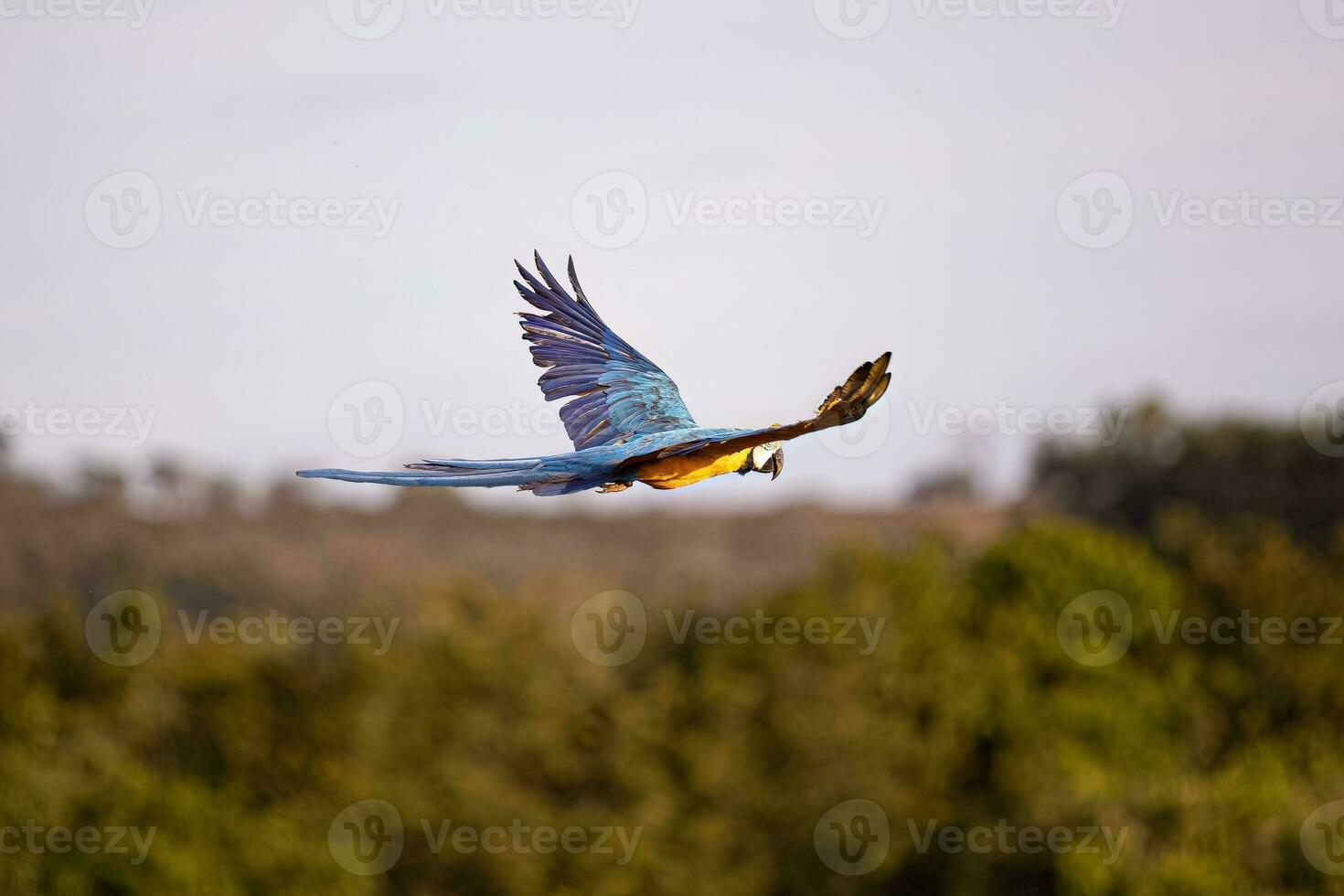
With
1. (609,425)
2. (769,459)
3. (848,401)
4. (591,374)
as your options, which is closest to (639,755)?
(591,374)

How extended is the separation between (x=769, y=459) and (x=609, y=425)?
1.29 meters

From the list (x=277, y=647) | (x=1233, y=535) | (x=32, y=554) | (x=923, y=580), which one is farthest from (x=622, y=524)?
(x=1233, y=535)

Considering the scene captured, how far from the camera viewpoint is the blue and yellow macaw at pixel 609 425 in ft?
25.7

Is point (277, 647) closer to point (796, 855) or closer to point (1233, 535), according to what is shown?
point (796, 855)

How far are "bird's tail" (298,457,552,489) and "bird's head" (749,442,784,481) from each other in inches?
45.0

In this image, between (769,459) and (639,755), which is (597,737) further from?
(769,459)

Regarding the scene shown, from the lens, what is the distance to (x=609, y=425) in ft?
33.4

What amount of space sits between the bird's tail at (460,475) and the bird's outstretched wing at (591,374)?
1270 millimetres

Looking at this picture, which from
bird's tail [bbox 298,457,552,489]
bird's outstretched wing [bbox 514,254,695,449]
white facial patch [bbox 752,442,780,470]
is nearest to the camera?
bird's tail [bbox 298,457,552,489]

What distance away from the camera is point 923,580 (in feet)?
155

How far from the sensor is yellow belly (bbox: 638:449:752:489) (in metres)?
8.74

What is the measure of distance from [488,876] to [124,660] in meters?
10.8

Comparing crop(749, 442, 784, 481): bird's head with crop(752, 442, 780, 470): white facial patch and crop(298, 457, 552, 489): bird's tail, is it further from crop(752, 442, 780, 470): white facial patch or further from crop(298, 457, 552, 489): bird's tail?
crop(298, 457, 552, 489): bird's tail

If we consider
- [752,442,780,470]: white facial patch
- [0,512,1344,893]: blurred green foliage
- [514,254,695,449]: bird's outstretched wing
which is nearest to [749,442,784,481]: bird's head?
[752,442,780,470]: white facial patch
